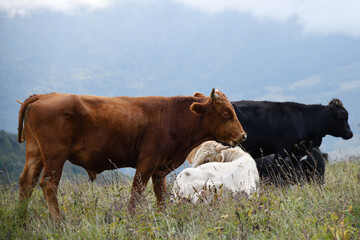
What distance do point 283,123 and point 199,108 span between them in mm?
5218

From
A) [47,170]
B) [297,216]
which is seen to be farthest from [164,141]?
[297,216]

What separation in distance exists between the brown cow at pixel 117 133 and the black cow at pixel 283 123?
14.0ft

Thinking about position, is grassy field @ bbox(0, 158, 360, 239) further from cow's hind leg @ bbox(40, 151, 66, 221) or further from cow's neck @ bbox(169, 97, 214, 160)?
cow's neck @ bbox(169, 97, 214, 160)

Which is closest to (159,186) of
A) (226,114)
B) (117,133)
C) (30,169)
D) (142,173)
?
(142,173)

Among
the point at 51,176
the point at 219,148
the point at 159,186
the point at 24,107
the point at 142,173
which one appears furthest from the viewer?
the point at 219,148

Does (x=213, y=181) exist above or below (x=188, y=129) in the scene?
below

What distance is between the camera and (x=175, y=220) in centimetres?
579

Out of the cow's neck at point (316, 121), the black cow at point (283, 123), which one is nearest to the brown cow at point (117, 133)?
the black cow at point (283, 123)

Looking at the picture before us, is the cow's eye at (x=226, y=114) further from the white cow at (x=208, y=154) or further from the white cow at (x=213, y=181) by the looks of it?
the white cow at (x=208, y=154)

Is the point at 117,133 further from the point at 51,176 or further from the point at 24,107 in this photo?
the point at 24,107

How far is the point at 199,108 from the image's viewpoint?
6961 millimetres

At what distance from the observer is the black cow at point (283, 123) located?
37.6ft

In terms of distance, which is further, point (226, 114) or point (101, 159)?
point (226, 114)

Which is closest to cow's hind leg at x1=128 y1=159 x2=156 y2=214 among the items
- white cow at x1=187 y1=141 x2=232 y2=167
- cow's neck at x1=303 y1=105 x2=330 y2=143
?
white cow at x1=187 y1=141 x2=232 y2=167
